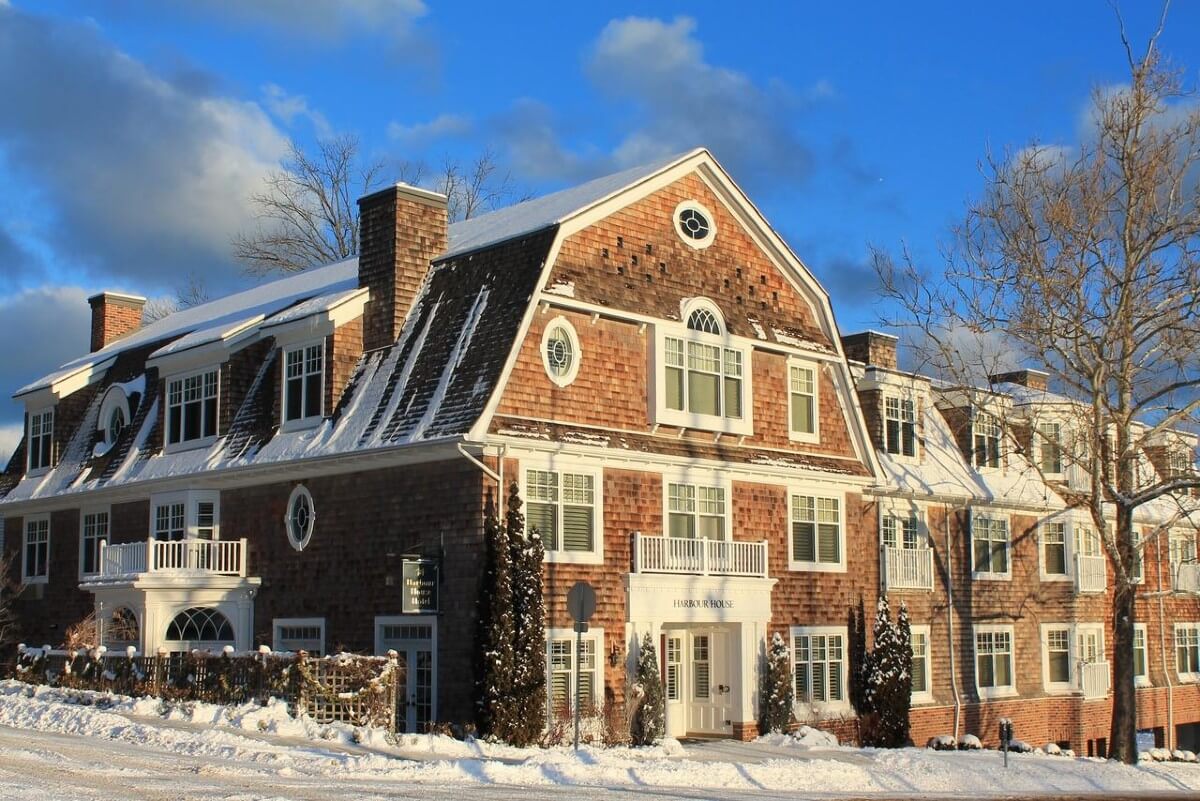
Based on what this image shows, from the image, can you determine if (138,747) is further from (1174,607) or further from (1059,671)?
(1174,607)

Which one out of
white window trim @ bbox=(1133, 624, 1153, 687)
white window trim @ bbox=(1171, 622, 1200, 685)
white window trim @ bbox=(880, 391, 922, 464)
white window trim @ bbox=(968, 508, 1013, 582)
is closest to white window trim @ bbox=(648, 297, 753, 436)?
white window trim @ bbox=(880, 391, 922, 464)

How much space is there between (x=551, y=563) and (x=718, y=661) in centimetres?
499

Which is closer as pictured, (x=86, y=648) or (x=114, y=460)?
(x=86, y=648)

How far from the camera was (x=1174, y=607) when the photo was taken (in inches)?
1625

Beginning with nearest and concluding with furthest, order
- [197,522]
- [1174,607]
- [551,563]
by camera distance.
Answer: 1. [551,563]
2. [197,522]
3. [1174,607]

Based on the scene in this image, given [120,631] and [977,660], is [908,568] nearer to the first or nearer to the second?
[977,660]

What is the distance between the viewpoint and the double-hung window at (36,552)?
32656 mm

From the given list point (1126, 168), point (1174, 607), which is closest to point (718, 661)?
point (1126, 168)

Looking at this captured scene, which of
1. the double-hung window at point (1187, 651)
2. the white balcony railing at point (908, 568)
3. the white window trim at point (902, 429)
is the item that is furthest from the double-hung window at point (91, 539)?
the double-hung window at point (1187, 651)

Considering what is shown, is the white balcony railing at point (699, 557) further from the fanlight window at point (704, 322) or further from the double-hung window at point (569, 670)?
the fanlight window at point (704, 322)

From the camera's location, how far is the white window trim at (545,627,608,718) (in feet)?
78.8

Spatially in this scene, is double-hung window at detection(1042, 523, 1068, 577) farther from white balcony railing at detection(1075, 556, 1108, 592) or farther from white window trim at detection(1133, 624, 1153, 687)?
white window trim at detection(1133, 624, 1153, 687)

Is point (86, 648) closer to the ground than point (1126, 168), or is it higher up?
closer to the ground

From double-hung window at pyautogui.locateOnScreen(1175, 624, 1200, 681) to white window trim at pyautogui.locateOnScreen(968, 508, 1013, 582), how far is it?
848 cm
